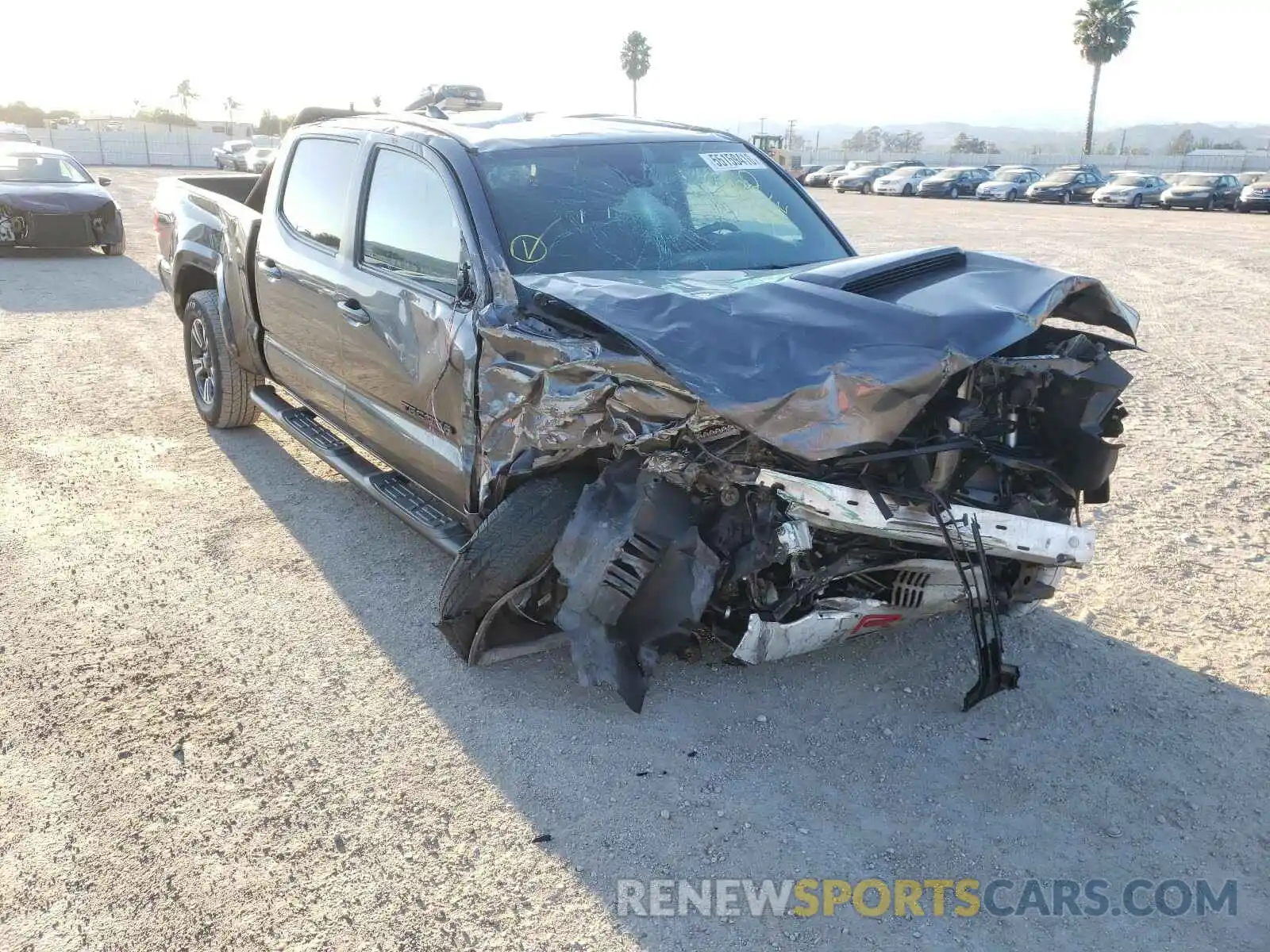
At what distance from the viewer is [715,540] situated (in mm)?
3180

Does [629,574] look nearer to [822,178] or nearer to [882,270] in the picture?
[882,270]

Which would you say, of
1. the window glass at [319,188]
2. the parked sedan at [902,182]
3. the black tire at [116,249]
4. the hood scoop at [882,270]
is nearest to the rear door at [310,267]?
the window glass at [319,188]

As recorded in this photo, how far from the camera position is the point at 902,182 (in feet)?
133

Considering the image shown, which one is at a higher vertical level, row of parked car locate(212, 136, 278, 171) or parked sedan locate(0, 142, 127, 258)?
row of parked car locate(212, 136, 278, 171)

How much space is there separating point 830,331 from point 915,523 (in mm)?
627

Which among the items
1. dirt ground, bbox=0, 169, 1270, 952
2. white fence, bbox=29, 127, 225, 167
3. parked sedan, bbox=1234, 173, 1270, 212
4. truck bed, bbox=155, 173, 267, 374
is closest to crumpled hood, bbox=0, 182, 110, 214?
truck bed, bbox=155, 173, 267, 374

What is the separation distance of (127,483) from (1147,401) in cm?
672

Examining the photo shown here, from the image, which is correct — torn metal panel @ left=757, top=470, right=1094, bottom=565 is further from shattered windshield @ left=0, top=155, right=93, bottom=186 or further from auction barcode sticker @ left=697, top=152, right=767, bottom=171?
shattered windshield @ left=0, top=155, right=93, bottom=186

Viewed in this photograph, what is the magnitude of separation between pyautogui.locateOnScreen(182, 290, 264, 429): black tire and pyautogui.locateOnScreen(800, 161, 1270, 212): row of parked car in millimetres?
34447

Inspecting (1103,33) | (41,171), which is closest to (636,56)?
(1103,33)

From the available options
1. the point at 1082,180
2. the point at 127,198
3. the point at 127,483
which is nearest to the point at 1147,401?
the point at 127,483

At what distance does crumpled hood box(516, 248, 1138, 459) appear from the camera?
2.80 meters

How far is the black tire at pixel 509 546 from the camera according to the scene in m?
3.40

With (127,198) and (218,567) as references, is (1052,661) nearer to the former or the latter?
(218,567)
